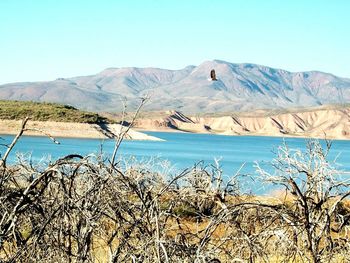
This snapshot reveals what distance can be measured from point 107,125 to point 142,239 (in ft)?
368

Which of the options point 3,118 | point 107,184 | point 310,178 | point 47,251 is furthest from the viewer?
point 3,118

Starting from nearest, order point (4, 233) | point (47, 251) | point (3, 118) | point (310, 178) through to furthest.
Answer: point (4, 233), point (47, 251), point (310, 178), point (3, 118)

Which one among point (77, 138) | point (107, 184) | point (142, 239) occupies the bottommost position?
point (77, 138)

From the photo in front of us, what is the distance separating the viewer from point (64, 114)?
117 meters

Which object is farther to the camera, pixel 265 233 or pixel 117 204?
pixel 265 233

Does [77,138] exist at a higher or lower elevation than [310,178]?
lower

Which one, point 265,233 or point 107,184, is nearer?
point 107,184

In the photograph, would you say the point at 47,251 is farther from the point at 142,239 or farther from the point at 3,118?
the point at 3,118

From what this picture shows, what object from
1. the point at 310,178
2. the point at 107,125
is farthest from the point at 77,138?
the point at 310,178

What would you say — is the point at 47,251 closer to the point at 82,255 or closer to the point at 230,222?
the point at 82,255

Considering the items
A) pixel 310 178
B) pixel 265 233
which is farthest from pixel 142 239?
pixel 310 178

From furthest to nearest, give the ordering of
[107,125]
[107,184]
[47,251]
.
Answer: [107,125] < [47,251] < [107,184]

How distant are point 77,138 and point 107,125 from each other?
1237 centimetres

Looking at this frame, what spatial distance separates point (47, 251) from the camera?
5496mm
